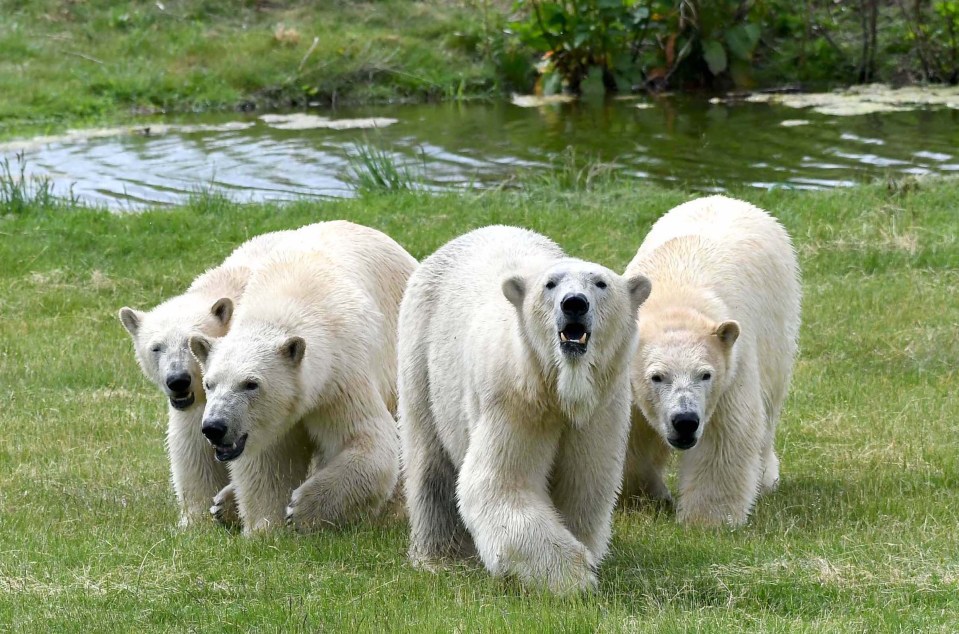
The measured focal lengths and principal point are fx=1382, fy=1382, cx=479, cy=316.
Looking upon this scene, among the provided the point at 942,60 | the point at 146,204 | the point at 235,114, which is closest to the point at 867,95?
the point at 942,60

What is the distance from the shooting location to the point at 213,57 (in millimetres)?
24297

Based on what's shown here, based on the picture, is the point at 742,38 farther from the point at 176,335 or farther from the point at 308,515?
the point at 308,515

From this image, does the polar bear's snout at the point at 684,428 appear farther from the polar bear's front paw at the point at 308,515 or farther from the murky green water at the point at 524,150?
the murky green water at the point at 524,150

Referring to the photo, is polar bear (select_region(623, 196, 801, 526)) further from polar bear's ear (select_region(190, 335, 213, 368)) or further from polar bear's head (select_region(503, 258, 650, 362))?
polar bear's ear (select_region(190, 335, 213, 368))

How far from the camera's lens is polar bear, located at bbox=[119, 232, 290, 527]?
6.52m

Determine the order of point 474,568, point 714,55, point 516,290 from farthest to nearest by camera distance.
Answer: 1. point 714,55
2. point 474,568
3. point 516,290

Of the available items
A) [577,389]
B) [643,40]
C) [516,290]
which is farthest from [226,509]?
[643,40]

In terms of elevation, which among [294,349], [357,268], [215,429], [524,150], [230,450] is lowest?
[524,150]

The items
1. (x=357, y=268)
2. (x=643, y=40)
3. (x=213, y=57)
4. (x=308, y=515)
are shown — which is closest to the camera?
(x=308, y=515)

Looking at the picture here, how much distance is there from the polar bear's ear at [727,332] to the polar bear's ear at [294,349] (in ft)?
6.06

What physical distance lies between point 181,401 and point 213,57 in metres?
18.8

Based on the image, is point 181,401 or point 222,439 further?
point 181,401

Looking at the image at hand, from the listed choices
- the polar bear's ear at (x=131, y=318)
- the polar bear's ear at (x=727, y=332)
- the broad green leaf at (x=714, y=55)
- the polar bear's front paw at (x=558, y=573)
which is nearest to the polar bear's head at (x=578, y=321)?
the polar bear's front paw at (x=558, y=573)

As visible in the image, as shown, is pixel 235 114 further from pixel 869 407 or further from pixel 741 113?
pixel 869 407
